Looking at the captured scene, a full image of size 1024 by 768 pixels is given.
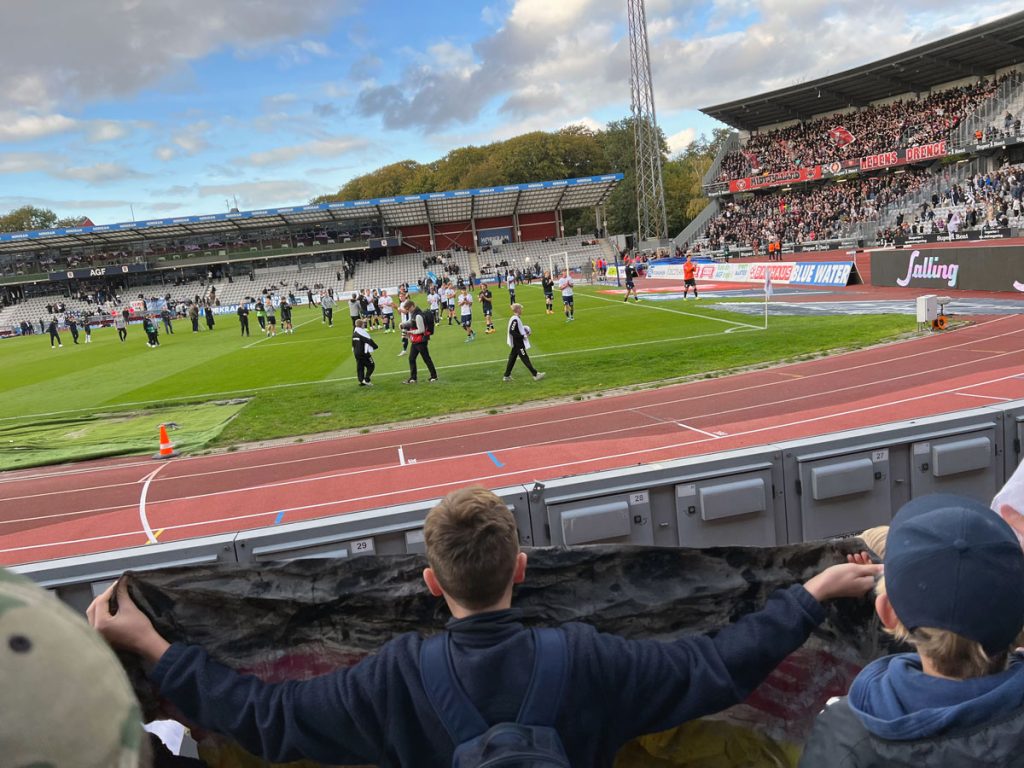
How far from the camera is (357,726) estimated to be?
2297 mm

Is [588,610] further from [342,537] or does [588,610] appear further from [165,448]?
[165,448]

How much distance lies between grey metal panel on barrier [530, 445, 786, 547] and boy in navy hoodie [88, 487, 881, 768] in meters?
1.54

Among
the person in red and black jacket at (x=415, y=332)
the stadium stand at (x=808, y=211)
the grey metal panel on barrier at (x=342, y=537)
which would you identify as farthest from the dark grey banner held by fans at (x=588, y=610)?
the stadium stand at (x=808, y=211)

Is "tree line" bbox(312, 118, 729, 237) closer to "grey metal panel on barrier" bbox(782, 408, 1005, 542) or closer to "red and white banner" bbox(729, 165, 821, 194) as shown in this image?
"red and white banner" bbox(729, 165, 821, 194)

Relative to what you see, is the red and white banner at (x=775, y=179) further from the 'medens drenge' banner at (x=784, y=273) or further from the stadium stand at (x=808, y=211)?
the 'medens drenge' banner at (x=784, y=273)

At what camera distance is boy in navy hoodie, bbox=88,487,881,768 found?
7.09 ft

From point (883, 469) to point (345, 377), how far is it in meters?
18.3

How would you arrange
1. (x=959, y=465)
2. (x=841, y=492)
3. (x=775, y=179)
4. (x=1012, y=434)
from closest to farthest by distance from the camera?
(x=841, y=492) → (x=959, y=465) → (x=1012, y=434) → (x=775, y=179)

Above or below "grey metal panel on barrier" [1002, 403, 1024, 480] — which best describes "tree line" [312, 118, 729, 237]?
above

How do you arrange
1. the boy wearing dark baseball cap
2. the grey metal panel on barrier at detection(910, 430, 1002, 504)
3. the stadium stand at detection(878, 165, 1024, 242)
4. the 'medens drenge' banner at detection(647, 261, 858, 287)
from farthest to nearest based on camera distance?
the stadium stand at detection(878, 165, 1024, 242)
the 'medens drenge' banner at detection(647, 261, 858, 287)
the grey metal panel on barrier at detection(910, 430, 1002, 504)
the boy wearing dark baseball cap

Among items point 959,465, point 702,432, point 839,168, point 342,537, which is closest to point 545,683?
point 342,537

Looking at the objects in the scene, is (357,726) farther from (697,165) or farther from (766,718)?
(697,165)

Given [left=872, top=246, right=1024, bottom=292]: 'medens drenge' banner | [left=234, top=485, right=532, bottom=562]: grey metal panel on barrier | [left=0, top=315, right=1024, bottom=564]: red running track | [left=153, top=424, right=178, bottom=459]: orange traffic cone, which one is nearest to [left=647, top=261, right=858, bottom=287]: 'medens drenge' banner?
[left=872, top=246, right=1024, bottom=292]: 'medens drenge' banner

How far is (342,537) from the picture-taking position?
12.2 ft
